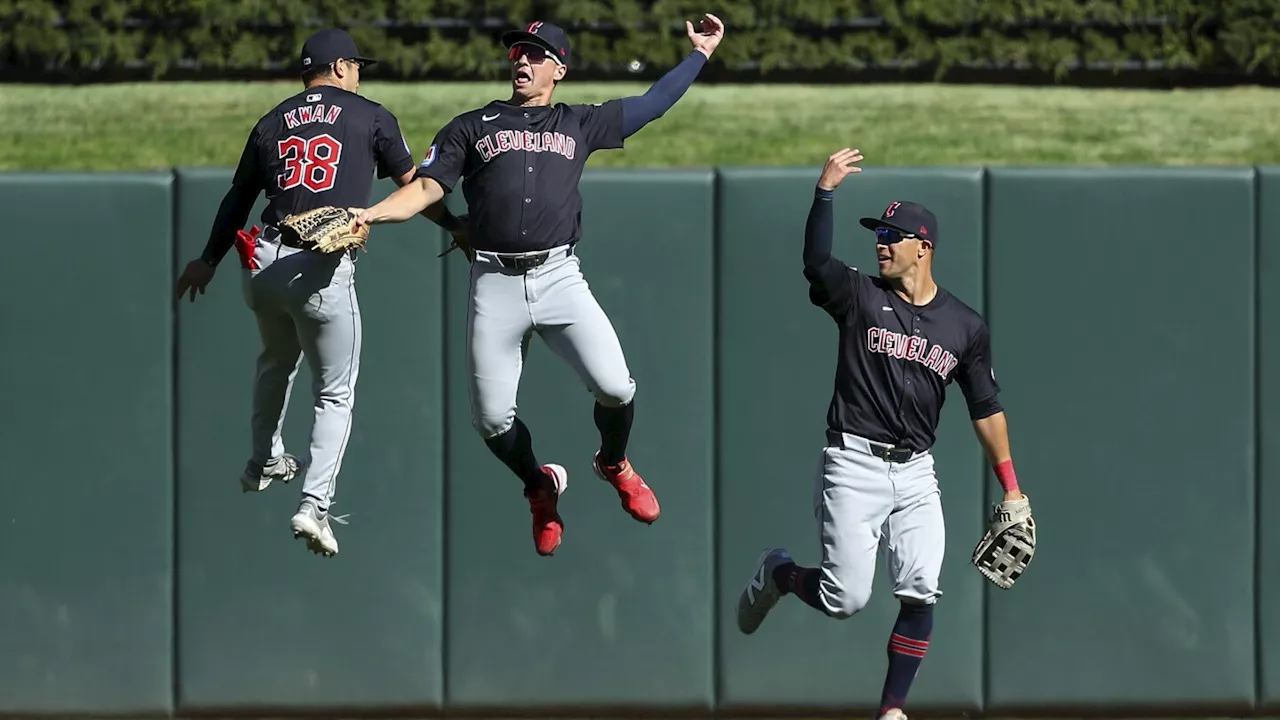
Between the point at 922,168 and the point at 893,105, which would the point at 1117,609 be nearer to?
the point at 922,168

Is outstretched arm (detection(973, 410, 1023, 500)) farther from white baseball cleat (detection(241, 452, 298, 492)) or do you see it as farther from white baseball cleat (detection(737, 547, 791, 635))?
white baseball cleat (detection(241, 452, 298, 492))

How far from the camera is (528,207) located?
25.5 feet

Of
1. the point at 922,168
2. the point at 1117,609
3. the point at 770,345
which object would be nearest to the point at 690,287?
the point at 770,345

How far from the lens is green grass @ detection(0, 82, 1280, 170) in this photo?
11.9 metres

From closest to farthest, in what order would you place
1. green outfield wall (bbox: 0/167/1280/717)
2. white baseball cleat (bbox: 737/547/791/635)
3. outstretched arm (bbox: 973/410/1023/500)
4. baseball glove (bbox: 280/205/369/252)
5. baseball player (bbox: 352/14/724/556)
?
baseball glove (bbox: 280/205/369/252), baseball player (bbox: 352/14/724/556), outstretched arm (bbox: 973/410/1023/500), white baseball cleat (bbox: 737/547/791/635), green outfield wall (bbox: 0/167/1280/717)

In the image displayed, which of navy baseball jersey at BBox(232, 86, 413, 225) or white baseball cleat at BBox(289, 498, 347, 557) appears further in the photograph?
white baseball cleat at BBox(289, 498, 347, 557)

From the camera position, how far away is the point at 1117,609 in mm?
8977

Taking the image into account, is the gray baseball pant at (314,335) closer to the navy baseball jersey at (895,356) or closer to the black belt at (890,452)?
the navy baseball jersey at (895,356)

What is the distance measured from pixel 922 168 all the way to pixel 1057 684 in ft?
8.05

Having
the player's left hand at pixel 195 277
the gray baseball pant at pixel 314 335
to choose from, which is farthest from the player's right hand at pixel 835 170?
the player's left hand at pixel 195 277

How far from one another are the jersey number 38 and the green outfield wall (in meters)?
1.14

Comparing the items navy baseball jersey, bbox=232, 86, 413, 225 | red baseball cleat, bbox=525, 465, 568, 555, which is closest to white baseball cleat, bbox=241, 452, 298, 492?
red baseball cleat, bbox=525, 465, 568, 555

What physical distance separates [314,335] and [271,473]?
0.89 meters

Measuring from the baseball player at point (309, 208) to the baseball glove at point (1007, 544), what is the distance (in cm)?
255
